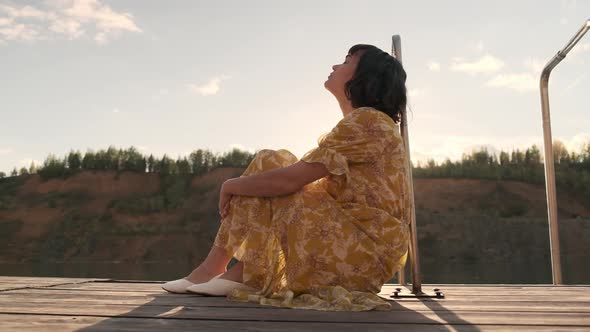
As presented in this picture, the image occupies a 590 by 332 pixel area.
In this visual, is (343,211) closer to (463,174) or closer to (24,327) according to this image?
(24,327)

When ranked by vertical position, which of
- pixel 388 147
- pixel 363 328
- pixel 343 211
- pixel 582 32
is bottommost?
pixel 363 328

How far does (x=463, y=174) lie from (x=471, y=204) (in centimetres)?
220

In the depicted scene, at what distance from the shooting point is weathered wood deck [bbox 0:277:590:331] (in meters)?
1.12

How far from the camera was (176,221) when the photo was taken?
16.2 meters

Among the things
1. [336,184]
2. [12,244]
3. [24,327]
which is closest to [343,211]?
[336,184]

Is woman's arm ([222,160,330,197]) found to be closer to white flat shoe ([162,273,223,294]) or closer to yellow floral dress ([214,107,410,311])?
yellow floral dress ([214,107,410,311])

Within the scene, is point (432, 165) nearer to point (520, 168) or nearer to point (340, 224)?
point (520, 168)

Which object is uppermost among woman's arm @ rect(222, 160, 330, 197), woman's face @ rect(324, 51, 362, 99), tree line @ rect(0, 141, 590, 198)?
tree line @ rect(0, 141, 590, 198)

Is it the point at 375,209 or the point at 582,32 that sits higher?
the point at 582,32

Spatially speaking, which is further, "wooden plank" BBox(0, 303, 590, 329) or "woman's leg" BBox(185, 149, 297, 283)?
"woman's leg" BBox(185, 149, 297, 283)


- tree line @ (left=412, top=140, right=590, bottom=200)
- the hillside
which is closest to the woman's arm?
the hillside

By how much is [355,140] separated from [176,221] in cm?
1519

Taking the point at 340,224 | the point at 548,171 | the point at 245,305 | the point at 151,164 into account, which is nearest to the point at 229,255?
the point at 245,305

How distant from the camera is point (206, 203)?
16.6 m
